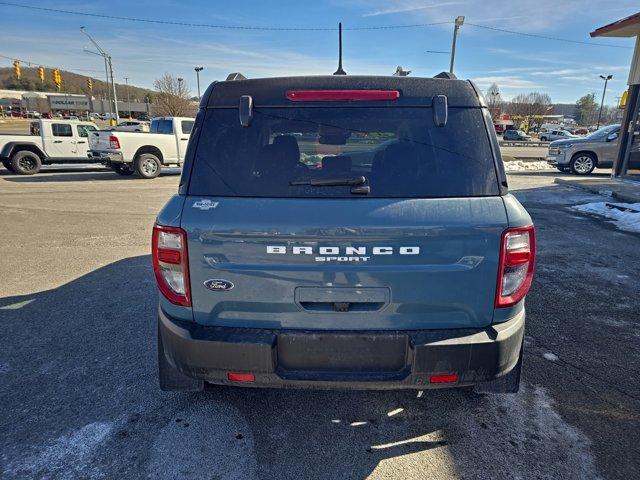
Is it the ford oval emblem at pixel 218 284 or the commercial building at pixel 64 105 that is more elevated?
the commercial building at pixel 64 105

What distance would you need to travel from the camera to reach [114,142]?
537 inches

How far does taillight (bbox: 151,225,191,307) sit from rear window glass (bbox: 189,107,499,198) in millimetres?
257

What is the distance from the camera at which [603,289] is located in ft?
16.3

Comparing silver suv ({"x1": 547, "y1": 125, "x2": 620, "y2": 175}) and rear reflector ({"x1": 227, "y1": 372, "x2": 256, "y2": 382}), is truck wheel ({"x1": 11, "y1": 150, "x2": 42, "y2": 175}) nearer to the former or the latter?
rear reflector ({"x1": 227, "y1": 372, "x2": 256, "y2": 382})

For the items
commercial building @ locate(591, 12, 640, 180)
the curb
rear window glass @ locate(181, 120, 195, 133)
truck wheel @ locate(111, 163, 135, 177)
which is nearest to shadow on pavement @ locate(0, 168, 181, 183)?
truck wheel @ locate(111, 163, 135, 177)

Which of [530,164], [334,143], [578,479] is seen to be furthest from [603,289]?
[530,164]

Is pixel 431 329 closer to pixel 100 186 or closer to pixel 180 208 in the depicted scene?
pixel 180 208

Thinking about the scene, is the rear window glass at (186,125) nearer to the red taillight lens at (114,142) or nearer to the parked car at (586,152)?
the red taillight lens at (114,142)

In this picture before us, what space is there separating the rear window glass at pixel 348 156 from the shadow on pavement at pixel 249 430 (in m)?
1.46

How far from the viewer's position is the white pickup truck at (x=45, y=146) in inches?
565

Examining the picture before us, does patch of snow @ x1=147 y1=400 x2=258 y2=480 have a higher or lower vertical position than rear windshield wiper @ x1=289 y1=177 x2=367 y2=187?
lower

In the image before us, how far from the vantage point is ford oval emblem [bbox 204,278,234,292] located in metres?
2.10

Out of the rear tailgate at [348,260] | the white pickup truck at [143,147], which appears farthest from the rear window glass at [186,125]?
the rear tailgate at [348,260]

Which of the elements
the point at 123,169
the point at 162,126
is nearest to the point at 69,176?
the point at 123,169
